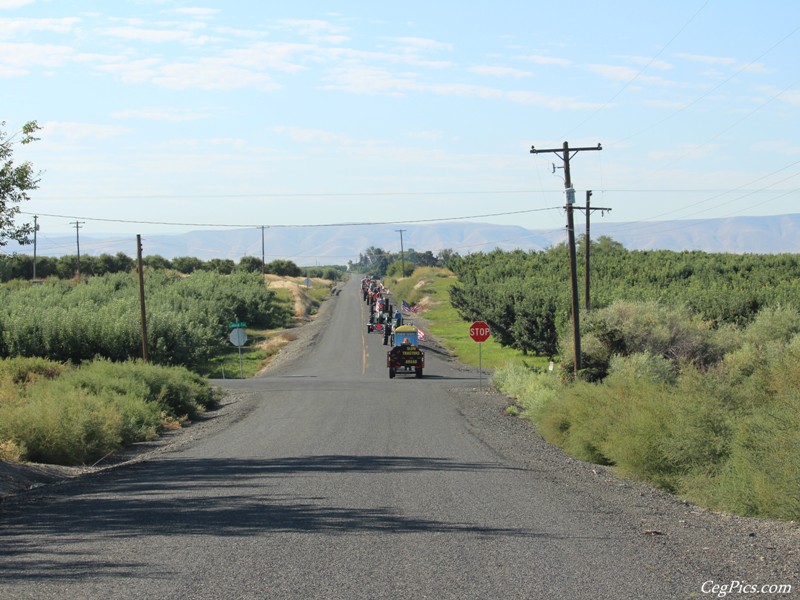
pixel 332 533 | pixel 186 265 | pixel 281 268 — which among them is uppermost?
pixel 186 265

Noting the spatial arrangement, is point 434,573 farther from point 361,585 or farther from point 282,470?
point 282,470

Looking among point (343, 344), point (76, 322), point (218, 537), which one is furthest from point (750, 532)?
point (343, 344)

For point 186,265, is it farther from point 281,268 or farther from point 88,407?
point 88,407

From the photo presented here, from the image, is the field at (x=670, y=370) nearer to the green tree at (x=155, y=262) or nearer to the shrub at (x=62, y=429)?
the shrub at (x=62, y=429)

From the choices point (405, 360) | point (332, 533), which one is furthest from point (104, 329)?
point (332, 533)

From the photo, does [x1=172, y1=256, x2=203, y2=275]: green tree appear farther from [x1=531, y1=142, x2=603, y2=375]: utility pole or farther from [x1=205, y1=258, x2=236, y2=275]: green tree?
[x1=531, y1=142, x2=603, y2=375]: utility pole

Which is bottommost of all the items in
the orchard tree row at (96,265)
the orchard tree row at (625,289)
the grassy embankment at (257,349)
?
the grassy embankment at (257,349)

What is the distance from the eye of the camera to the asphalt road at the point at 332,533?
8.19 meters

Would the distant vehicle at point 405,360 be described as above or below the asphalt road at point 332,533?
below

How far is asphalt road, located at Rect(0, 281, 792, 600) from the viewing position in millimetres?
8188

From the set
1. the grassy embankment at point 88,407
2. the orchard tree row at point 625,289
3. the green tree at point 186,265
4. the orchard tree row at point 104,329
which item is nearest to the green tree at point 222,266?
the green tree at point 186,265

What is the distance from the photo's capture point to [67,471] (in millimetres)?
18828

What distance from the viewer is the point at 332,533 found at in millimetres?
10484

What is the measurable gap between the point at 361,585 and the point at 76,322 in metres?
51.5
